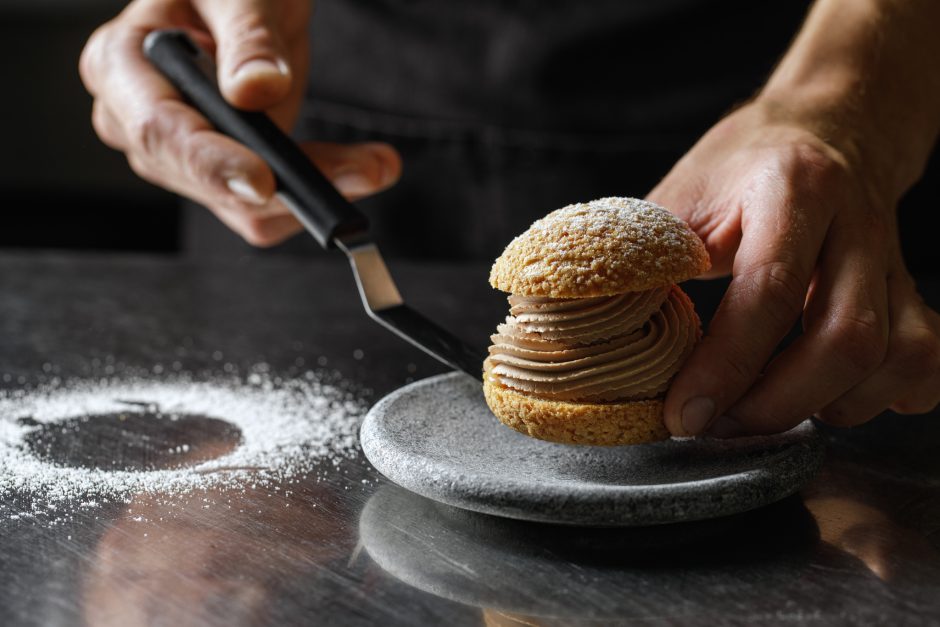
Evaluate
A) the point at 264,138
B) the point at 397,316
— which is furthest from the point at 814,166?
the point at 264,138

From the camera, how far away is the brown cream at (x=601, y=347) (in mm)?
1443

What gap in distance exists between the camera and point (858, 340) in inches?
55.7

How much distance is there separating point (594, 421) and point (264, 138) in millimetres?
976

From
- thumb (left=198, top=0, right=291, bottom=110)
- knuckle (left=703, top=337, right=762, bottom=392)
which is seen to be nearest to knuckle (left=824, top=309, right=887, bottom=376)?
knuckle (left=703, top=337, right=762, bottom=392)

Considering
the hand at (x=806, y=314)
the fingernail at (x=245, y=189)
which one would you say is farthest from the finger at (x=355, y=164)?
the hand at (x=806, y=314)

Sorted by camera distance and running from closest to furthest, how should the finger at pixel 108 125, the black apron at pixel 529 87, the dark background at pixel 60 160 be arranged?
the finger at pixel 108 125 < the black apron at pixel 529 87 < the dark background at pixel 60 160

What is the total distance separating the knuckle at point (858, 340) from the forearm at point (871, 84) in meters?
0.45

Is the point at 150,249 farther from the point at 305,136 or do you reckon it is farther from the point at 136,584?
the point at 136,584

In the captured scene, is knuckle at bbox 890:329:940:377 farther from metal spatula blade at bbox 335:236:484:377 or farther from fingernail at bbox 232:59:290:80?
fingernail at bbox 232:59:290:80

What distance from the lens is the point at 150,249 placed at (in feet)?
21.3

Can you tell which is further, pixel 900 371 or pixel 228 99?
pixel 228 99

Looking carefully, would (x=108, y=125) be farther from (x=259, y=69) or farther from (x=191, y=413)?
(x=191, y=413)

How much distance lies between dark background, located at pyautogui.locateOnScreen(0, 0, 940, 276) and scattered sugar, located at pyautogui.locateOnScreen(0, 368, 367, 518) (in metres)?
4.16

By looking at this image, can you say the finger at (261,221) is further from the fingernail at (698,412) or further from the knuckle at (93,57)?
the fingernail at (698,412)
